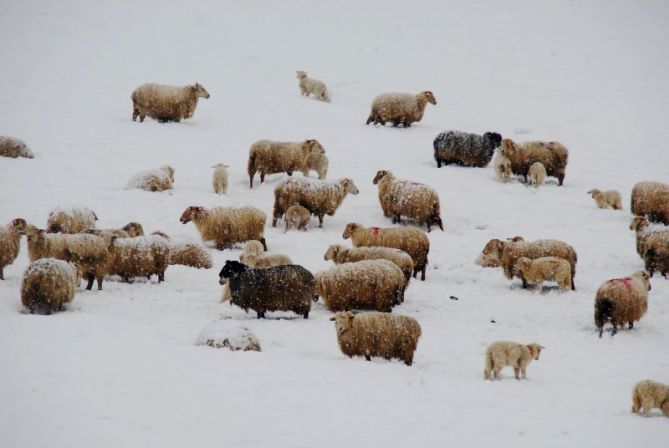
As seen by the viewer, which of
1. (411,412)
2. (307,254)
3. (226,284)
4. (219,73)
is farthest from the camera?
(219,73)

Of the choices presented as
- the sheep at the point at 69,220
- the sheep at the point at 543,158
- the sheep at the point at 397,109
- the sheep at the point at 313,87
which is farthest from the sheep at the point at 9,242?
the sheep at the point at 313,87

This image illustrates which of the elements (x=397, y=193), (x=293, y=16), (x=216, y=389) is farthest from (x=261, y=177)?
(x=293, y=16)

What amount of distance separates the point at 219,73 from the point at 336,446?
102 feet

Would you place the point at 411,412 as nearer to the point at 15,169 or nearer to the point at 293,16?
the point at 15,169

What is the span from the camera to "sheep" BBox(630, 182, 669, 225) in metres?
23.2

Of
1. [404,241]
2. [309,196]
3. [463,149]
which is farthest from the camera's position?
[463,149]

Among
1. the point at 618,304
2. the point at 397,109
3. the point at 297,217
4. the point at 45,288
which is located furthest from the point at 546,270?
the point at 397,109

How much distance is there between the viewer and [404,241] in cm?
1934

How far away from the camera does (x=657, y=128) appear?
1324 inches

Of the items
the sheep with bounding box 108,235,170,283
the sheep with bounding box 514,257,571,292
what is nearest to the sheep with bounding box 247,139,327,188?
the sheep with bounding box 108,235,170,283

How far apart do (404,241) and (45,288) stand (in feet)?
24.8

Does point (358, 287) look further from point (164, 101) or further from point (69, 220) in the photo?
point (164, 101)

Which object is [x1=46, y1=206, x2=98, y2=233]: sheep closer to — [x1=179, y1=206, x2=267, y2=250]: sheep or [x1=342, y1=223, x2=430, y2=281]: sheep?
[x1=179, y1=206, x2=267, y2=250]: sheep

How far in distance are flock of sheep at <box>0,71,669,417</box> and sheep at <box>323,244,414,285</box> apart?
0.03 m
